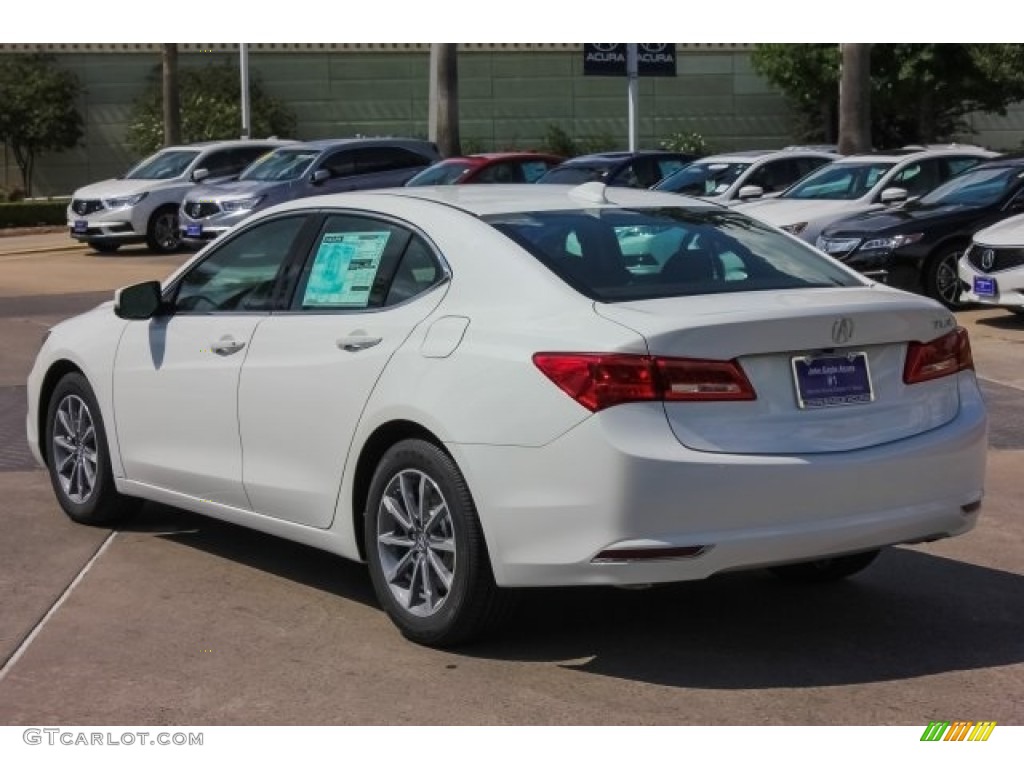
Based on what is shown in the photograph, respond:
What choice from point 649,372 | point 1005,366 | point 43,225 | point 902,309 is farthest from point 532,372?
point 43,225

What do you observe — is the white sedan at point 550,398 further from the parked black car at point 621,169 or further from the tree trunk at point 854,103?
the tree trunk at point 854,103

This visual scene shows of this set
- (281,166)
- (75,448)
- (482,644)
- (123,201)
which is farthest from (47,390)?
(123,201)

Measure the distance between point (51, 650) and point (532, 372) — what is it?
6.38 feet

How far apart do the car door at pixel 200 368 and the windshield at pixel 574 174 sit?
48.7ft

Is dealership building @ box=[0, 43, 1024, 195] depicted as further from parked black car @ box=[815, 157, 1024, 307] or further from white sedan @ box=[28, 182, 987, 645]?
white sedan @ box=[28, 182, 987, 645]

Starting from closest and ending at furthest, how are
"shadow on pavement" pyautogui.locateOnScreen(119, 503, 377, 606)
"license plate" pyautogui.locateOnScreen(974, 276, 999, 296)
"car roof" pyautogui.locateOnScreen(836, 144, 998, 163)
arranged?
"shadow on pavement" pyautogui.locateOnScreen(119, 503, 377, 606), "license plate" pyautogui.locateOnScreen(974, 276, 999, 296), "car roof" pyautogui.locateOnScreen(836, 144, 998, 163)

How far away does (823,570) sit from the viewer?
6.84 m

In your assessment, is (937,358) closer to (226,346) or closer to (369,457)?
(369,457)

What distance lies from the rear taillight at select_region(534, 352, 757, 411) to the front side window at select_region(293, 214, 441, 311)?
94cm

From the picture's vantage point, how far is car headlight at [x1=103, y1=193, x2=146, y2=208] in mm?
26516

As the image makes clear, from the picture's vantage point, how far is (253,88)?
45500 millimetres

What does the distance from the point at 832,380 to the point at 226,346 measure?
8.17 feet

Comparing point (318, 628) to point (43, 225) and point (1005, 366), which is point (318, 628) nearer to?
point (1005, 366)

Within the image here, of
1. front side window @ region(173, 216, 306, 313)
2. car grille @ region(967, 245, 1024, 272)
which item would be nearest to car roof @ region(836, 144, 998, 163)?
car grille @ region(967, 245, 1024, 272)
